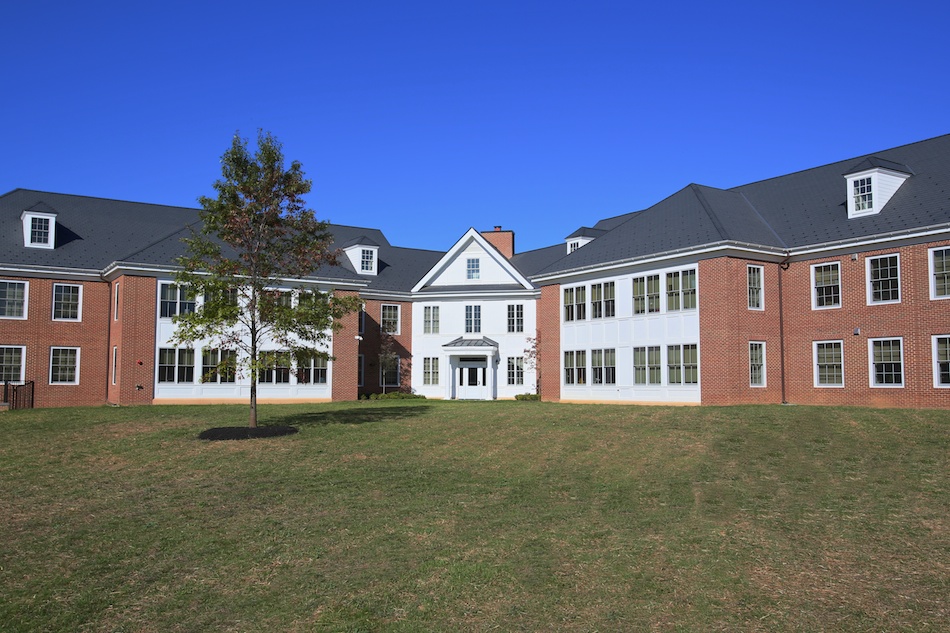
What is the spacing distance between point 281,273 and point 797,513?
14.5 metres

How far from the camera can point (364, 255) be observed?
142 ft

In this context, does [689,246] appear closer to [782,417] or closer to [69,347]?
[782,417]

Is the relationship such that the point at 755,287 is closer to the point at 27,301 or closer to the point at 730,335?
the point at 730,335

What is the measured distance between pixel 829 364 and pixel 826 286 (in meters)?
2.71

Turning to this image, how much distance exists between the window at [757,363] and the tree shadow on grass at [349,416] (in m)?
11.7

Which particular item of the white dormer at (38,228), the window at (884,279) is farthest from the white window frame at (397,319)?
the window at (884,279)

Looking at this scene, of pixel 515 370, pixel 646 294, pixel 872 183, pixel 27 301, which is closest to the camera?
pixel 872 183

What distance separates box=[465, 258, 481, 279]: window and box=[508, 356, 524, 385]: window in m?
4.92

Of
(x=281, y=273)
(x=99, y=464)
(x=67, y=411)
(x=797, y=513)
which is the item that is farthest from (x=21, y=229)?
(x=797, y=513)

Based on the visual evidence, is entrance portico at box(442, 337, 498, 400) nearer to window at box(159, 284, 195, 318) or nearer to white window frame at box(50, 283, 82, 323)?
window at box(159, 284, 195, 318)

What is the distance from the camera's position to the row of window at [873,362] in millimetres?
23359

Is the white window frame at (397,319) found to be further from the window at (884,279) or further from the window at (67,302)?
the window at (884,279)

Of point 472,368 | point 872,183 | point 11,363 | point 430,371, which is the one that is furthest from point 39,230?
point 872,183

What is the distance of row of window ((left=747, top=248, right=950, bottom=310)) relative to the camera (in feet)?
76.6
